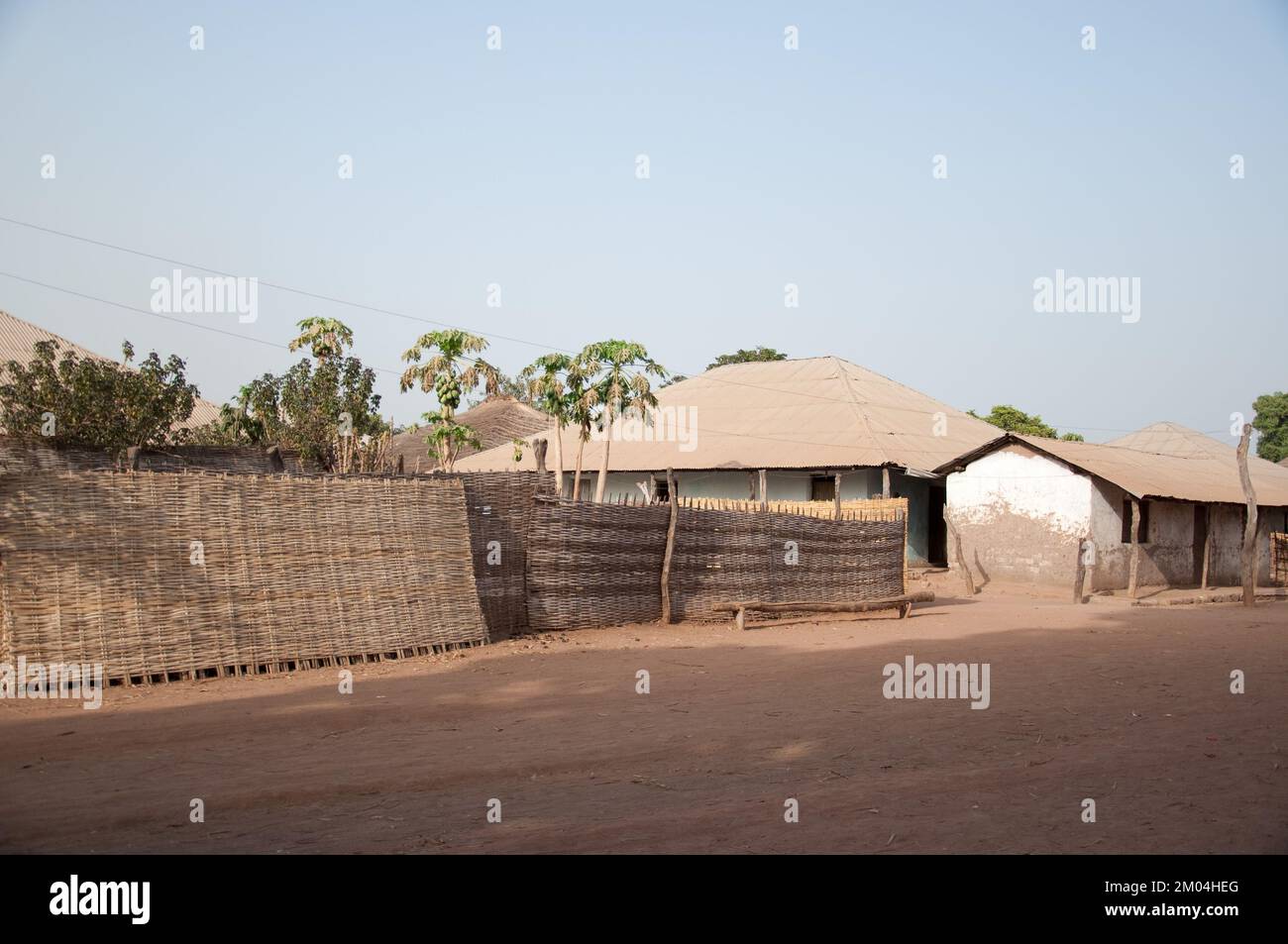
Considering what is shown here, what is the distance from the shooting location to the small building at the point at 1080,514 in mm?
24875

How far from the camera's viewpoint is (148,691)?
364 inches

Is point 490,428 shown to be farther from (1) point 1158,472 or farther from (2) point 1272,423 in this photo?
(2) point 1272,423

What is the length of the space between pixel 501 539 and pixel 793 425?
19718 millimetres

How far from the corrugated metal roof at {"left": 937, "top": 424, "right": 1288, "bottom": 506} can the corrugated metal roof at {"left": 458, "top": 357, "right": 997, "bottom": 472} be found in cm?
325

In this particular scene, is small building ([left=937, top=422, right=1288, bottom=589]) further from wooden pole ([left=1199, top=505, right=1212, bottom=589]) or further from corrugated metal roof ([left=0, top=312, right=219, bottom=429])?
corrugated metal roof ([left=0, top=312, right=219, bottom=429])

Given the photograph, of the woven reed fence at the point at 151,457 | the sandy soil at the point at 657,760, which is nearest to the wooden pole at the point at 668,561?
the sandy soil at the point at 657,760

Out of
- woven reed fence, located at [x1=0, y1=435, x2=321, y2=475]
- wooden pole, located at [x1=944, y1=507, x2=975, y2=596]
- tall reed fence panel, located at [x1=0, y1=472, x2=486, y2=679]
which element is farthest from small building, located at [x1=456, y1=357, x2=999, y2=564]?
tall reed fence panel, located at [x1=0, y1=472, x2=486, y2=679]

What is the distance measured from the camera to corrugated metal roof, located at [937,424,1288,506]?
24.8 metres

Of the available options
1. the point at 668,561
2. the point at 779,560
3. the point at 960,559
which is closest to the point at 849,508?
the point at 779,560

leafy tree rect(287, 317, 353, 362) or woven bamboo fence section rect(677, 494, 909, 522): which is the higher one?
leafy tree rect(287, 317, 353, 362)

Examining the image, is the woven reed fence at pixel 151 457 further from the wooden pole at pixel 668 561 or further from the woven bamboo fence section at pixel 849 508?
the woven bamboo fence section at pixel 849 508

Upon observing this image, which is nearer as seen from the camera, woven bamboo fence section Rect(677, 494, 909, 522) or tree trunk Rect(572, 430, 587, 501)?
tree trunk Rect(572, 430, 587, 501)
